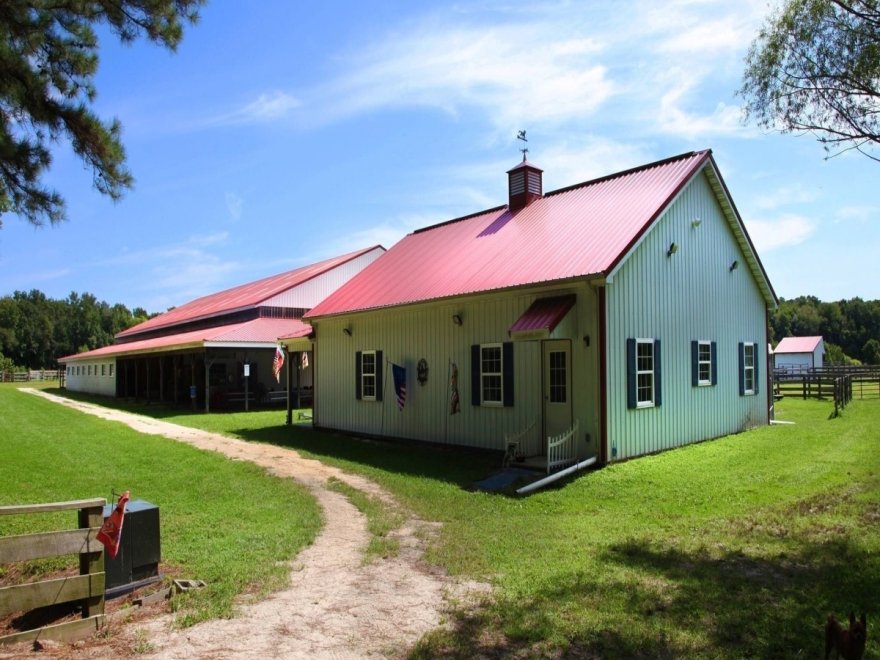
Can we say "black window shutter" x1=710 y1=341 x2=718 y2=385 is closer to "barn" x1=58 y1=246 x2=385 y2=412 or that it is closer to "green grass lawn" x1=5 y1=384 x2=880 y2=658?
"green grass lawn" x1=5 y1=384 x2=880 y2=658

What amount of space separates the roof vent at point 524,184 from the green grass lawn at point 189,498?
9.95 m

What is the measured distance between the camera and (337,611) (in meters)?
5.12

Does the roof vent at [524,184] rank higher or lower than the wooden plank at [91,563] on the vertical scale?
higher

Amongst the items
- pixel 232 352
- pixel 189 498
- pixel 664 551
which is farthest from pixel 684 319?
pixel 232 352

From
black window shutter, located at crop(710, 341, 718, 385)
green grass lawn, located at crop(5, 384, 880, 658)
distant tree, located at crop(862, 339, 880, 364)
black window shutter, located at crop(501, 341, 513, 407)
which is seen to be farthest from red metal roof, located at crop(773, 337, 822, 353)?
black window shutter, located at crop(501, 341, 513, 407)

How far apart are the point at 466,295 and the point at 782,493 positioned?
22.5 feet

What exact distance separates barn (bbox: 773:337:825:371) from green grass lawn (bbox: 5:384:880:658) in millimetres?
57952

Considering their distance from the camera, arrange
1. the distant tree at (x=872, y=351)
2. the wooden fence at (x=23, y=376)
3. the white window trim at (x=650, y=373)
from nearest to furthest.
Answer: the white window trim at (x=650, y=373) → the wooden fence at (x=23, y=376) → the distant tree at (x=872, y=351)

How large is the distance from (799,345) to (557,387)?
63.8m

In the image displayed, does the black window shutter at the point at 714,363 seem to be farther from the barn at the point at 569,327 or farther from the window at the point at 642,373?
the window at the point at 642,373

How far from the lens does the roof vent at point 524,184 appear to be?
17.4 m

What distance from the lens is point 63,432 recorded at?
1866cm

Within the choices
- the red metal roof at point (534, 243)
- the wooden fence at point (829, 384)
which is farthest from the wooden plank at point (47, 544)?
the wooden fence at point (829, 384)

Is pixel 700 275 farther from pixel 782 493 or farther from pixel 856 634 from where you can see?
pixel 856 634
